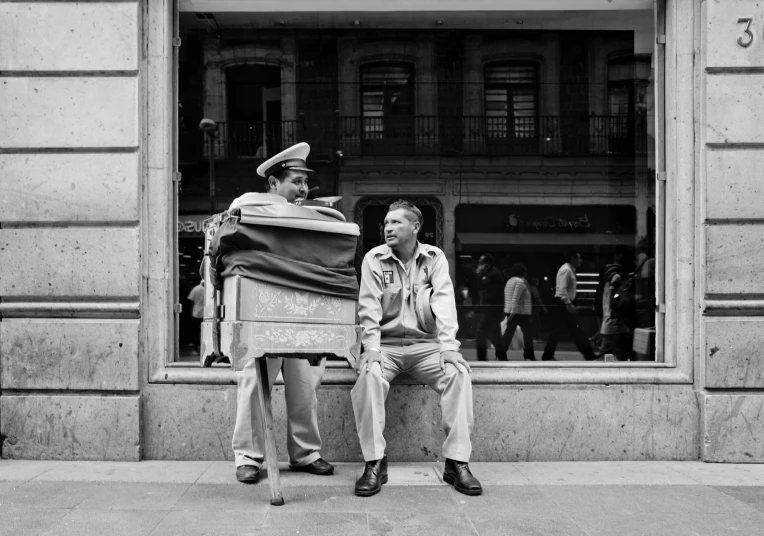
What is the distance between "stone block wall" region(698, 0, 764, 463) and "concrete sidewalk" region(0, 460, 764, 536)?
393mm

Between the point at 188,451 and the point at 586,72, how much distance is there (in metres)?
4.83

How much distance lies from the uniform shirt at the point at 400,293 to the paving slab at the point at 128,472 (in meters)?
1.68

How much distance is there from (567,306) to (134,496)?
13.8 ft

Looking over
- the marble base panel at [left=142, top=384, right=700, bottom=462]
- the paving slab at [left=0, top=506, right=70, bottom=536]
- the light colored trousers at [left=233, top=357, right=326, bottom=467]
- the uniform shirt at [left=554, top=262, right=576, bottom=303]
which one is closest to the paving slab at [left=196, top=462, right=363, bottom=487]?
the light colored trousers at [left=233, top=357, right=326, bottom=467]

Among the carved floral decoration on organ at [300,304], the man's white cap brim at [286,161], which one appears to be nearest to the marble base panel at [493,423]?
the carved floral decoration on organ at [300,304]

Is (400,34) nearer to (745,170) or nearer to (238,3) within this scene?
(238,3)

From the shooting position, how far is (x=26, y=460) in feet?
19.2

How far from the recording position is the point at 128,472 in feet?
18.0

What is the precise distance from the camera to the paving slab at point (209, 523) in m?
4.12

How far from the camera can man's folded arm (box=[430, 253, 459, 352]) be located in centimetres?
531

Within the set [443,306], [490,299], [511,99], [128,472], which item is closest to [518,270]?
[490,299]

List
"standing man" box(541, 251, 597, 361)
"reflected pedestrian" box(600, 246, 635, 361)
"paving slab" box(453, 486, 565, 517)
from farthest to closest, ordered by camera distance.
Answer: "standing man" box(541, 251, 597, 361) → "reflected pedestrian" box(600, 246, 635, 361) → "paving slab" box(453, 486, 565, 517)

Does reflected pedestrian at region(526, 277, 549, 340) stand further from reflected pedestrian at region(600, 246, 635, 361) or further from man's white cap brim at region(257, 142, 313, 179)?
man's white cap brim at region(257, 142, 313, 179)

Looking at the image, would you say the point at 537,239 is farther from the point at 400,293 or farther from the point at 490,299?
the point at 400,293
